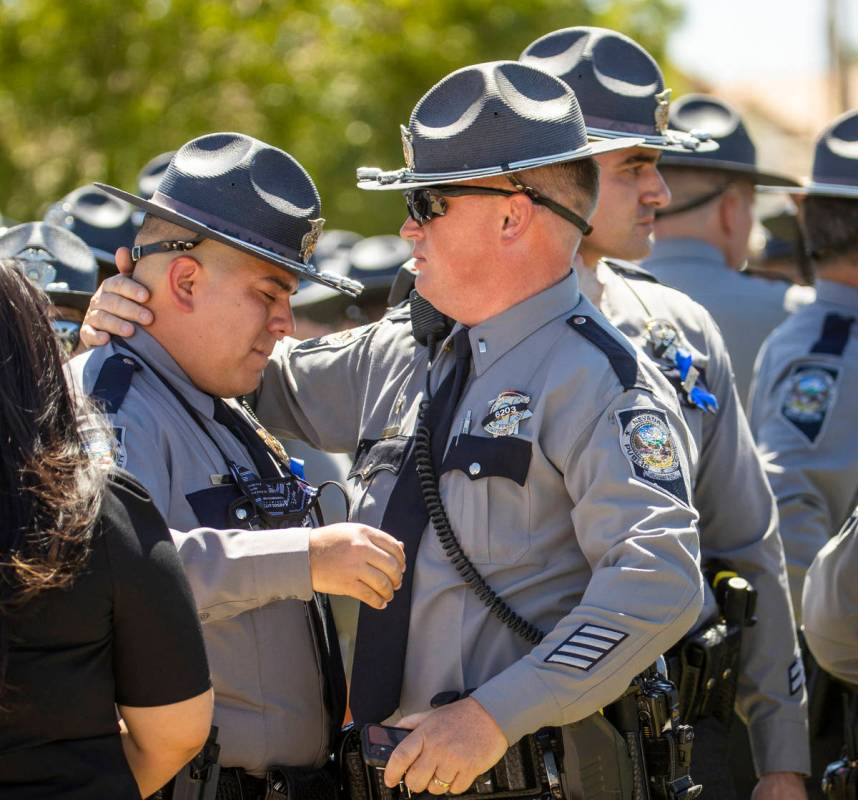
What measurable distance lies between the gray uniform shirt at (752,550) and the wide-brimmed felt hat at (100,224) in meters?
2.65

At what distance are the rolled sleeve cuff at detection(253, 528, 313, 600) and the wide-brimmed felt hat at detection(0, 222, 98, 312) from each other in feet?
6.48

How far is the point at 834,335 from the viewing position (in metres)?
4.64

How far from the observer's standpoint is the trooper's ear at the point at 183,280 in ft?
10.6

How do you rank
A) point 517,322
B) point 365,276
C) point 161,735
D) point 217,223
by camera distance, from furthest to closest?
point 365,276
point 217,223
point 517,322
point 161,735

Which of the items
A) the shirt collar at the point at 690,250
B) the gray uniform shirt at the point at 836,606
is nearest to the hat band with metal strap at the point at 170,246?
the gray uniform shirt at the point at 836,606

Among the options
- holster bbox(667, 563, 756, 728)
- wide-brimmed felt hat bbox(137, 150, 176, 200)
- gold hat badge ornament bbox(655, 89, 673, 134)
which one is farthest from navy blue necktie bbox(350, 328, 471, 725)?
wide-brimmed felt hat bbox(137, 150, 176, 200)

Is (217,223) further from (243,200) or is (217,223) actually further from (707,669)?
(707,669)

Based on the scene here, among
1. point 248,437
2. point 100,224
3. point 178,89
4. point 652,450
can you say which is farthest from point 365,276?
point 178,89

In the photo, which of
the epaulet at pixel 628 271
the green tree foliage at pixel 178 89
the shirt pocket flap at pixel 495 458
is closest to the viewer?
the shirt pocket flap at pixel 495 458

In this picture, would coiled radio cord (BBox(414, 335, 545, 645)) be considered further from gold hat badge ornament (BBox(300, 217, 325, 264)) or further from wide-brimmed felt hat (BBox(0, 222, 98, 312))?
wide-brimmed felt hat (BBox(0, 222, 98, 312))

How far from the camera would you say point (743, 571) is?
381cm

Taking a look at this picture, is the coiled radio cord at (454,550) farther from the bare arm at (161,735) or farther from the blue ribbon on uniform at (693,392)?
the blue ribbon on uniform at (693,392)

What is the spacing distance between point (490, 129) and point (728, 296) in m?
2.90

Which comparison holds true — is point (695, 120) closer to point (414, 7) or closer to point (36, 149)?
point (36, 149)
